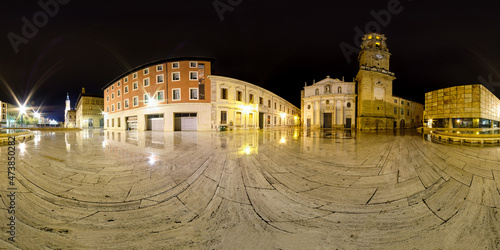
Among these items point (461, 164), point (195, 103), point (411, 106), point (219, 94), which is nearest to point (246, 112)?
point (219, 94)

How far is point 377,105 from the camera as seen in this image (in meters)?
32.3

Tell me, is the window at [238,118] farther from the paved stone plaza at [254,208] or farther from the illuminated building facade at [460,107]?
the illuminated building facade at [460,107]

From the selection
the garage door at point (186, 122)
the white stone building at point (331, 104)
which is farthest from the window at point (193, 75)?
the white stone building at point (331, 104)

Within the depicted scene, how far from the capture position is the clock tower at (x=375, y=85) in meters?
31.5

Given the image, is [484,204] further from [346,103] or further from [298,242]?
[346,103]

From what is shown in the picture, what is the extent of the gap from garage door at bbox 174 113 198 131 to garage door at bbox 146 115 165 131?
2.28 meters

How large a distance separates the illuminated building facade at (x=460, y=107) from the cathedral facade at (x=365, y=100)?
5900 mm

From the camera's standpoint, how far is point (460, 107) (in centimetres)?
3197

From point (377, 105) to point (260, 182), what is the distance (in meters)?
38.7

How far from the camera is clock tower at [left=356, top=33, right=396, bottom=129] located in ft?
104

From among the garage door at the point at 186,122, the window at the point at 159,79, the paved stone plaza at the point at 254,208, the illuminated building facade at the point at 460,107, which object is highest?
the window at the point at 159,79

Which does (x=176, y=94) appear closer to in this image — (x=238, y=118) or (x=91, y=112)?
(x=238, y=118)

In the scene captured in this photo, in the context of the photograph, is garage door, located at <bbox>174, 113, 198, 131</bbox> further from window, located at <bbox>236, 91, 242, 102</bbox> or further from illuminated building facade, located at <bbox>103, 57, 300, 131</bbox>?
window, located at <bbox>236, 91, 242, 102</bbox>

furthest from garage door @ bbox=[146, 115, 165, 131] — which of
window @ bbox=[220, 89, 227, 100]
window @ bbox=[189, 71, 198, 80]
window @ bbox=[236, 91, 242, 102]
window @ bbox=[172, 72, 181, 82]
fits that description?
window @ bbox=[236, 91, 242, 102]
